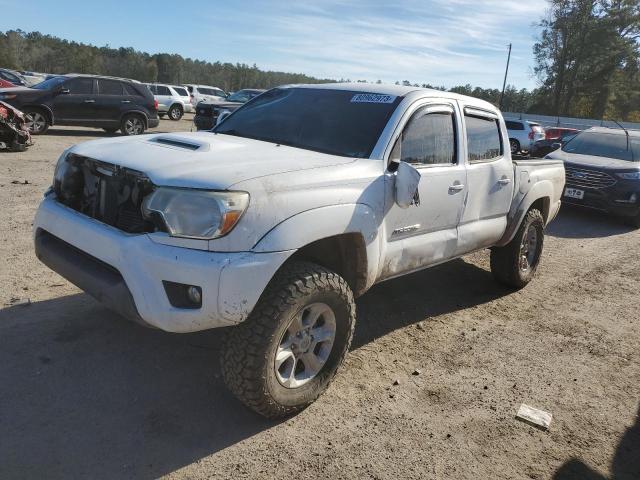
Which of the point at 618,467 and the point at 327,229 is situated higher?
the point at 327,229

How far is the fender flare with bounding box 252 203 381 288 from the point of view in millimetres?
2729

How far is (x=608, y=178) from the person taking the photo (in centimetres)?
958

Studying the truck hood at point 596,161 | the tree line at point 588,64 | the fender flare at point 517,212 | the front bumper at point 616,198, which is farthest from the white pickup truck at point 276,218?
the tree line at point 588,64

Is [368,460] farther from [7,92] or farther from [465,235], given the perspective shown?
[7,92]

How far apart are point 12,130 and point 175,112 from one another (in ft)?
53.5

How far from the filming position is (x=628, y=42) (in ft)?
171

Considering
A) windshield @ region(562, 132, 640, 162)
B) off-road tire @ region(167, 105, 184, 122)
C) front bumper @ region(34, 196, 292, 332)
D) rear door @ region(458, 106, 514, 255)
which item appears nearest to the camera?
front bumper @ region(34, 196, 292, 332)

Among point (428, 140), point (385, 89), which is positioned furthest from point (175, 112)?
point (428, 140)

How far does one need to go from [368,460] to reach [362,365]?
3.33 feet

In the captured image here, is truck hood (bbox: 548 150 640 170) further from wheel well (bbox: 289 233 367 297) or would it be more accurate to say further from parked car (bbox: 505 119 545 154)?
parked car (bbox: 505 119 545 154)

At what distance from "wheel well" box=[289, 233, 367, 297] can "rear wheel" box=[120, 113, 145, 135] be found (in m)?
14.2

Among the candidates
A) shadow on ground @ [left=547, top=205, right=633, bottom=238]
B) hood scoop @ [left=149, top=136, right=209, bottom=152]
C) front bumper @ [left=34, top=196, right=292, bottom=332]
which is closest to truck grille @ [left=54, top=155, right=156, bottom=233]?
front bumper @ [left=34, top=196, right=292, bottom=332]

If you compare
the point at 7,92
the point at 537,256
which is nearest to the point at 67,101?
the point at 7,92

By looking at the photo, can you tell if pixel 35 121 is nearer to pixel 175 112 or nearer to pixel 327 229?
pixel 175 112
